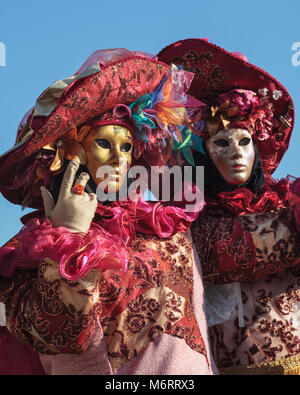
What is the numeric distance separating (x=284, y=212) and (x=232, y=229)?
324mm

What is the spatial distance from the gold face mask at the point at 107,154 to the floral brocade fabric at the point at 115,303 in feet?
1.13

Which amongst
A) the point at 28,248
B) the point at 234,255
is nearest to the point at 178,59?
the point at 234,255

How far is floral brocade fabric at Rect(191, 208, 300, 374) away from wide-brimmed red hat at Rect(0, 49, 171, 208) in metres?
0.94

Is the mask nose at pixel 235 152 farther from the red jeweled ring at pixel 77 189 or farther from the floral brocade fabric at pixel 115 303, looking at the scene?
the red jeweled ring at pixel 77 189

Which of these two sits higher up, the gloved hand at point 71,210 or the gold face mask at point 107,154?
the gold face mask at point 107,154

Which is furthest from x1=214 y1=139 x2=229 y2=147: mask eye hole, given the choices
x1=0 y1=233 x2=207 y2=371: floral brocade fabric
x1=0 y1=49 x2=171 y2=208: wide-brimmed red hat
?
x1=0 y1=233 x2=207 y2=371: floral brocade fabric

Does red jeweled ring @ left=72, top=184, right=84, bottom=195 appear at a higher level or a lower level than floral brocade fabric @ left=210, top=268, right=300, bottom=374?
higher

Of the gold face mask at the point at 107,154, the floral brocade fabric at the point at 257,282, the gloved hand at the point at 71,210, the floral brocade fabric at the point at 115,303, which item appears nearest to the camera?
the floral brocade fabric at the point at 115,303

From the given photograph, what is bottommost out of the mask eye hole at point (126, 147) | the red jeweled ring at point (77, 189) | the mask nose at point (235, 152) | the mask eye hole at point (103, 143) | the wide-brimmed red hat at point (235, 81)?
the red jeweled ring at point (77, 189)

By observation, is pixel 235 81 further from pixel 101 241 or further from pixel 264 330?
pixel 101 241

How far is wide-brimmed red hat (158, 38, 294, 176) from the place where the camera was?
12.4 feet

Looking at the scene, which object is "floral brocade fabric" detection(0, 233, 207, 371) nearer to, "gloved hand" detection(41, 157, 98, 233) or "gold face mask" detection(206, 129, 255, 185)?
"gloved hand" detection(41, 157, 98, 233)

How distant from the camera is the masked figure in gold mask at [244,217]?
3.53 m

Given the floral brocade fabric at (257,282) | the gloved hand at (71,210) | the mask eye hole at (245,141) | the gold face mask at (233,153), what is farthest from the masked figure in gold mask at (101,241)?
the mask eye hole at (245,141)
